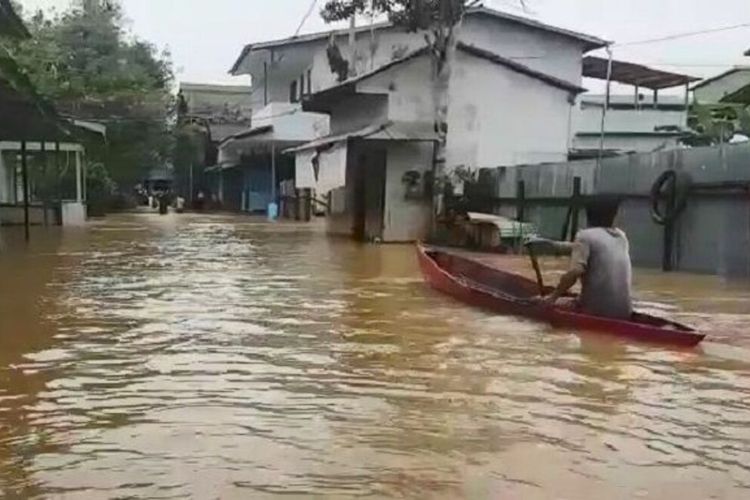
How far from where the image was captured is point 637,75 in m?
34.8

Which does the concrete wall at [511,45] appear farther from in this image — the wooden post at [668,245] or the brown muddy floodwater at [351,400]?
the brown muddy floodwater at [351,400]

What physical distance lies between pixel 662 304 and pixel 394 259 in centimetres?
775

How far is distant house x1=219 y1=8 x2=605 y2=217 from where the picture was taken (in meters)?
25.8

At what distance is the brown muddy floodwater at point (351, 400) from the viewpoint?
18.1 feet

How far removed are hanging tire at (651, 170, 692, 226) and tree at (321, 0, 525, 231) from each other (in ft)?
24.0

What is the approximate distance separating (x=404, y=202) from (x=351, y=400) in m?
18.2

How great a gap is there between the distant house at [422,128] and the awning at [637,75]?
856 cm

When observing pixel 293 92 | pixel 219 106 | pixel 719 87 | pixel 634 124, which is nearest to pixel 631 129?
pixel 634 124

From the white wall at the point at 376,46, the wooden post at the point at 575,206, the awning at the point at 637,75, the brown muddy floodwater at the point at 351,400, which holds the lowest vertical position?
the brown muddy floodwater at the point at 351,400

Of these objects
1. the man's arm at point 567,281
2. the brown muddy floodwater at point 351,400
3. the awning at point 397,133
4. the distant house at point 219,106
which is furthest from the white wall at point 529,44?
the man's arm at point 567,281

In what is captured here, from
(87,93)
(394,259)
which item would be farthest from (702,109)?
(87,93)

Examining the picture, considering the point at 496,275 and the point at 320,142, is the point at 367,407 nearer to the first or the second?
the point at 496,275

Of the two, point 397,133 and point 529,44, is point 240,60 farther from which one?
point 397,133

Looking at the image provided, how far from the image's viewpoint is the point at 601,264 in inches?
403
